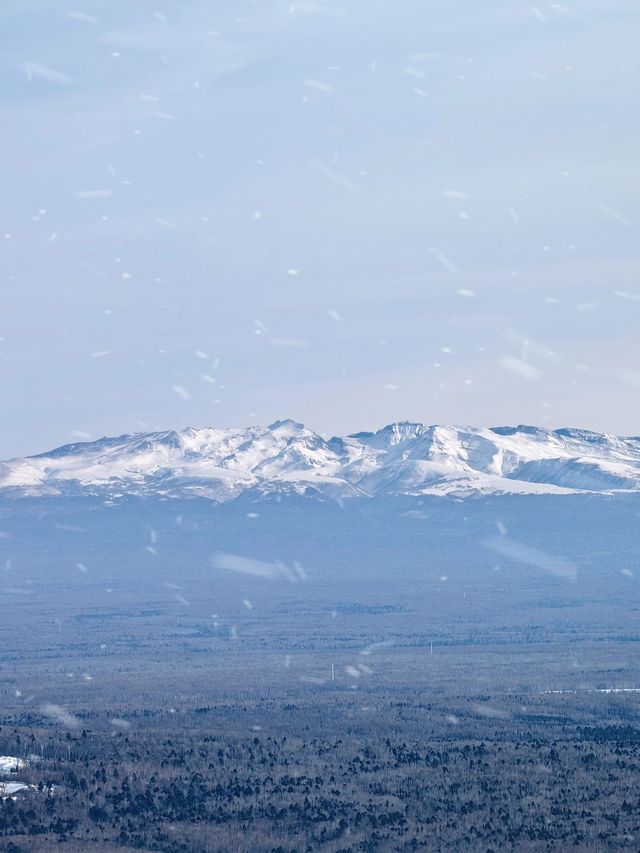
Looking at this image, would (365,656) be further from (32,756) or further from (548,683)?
(32,756)

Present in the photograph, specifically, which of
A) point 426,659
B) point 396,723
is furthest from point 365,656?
point 396,723

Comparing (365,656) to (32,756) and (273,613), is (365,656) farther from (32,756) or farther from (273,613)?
(32,756)

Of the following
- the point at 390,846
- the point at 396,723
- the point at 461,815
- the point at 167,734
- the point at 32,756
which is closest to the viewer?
the point at 390,846

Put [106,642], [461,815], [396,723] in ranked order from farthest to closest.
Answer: [106,642] < [396,723] < [461,815]

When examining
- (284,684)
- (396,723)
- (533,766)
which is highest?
(533,766)

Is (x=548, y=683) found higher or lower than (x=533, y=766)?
lower

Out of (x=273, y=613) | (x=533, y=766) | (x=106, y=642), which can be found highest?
(x=533, y=766)

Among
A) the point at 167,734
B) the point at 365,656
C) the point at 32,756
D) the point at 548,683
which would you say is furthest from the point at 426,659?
the point at 32,756

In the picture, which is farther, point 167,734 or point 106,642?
point 106,642

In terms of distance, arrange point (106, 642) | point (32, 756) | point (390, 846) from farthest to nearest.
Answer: point (106, 642) < point (32, 756) < point (390, 846)
